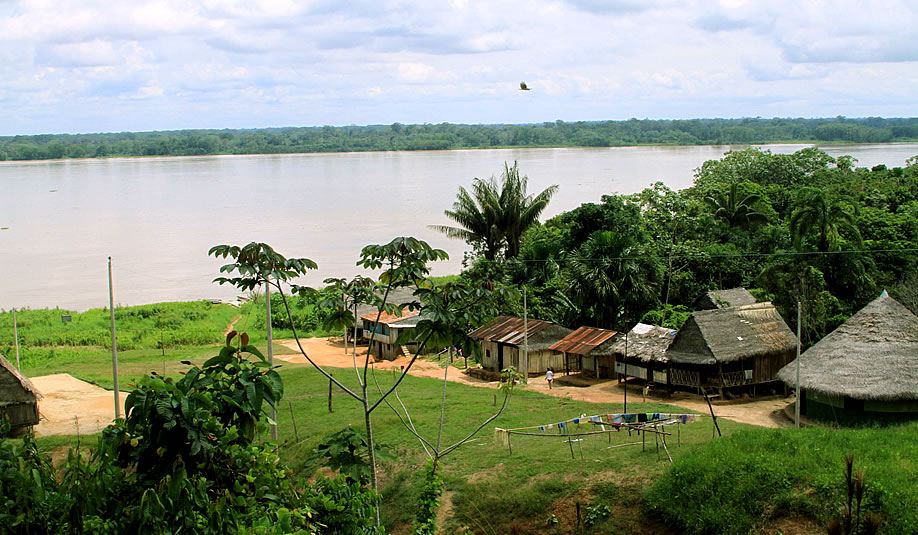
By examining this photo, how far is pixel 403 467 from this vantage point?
14.5m

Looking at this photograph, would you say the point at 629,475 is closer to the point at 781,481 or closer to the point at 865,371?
the point at 781,481

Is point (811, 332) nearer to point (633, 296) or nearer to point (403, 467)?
point (633, 296)

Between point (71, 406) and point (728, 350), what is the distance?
642 inches

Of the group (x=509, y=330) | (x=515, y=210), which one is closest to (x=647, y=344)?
(x=509, y=330)

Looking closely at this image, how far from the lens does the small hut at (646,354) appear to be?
21.3 metres

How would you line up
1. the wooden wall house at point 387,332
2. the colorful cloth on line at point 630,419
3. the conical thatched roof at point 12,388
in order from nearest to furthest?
the colorful cloth on line at point 630,419 → the conical thatched roof at point 12,388 → the wooden wall house at point 387,332

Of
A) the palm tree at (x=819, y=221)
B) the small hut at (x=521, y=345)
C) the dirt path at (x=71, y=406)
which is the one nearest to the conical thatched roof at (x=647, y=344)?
the small hut at (x=521, y=345)

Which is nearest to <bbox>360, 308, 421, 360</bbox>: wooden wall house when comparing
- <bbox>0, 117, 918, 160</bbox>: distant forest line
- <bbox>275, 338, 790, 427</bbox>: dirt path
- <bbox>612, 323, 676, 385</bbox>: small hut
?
<bbox>275, 338, 790, 427</bbox>: dirt path

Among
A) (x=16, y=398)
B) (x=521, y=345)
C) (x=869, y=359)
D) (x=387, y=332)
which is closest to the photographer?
(x=869, y=359)

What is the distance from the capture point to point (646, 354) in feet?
70.3

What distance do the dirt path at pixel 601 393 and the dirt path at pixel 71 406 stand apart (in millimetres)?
6266

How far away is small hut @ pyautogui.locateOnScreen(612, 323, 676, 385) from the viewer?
21.3 meters

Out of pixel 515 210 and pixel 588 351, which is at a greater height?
pixel 515 210

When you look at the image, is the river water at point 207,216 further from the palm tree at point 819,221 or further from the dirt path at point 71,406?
the palm tree at point 819,221
